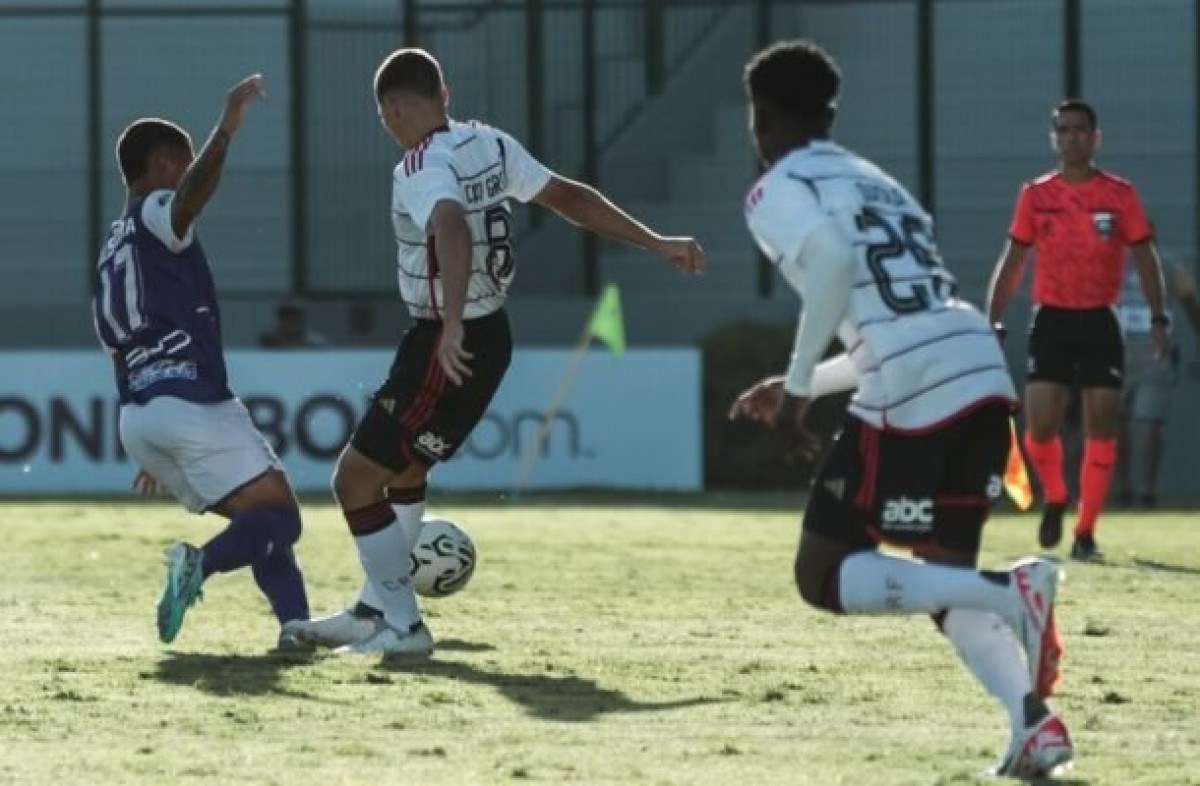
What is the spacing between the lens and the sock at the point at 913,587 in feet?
25.2

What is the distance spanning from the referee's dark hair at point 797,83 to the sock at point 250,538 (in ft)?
11.7

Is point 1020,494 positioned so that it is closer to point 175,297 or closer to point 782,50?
point 782,50

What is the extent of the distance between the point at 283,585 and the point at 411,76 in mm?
1998

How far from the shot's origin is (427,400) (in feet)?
34.8

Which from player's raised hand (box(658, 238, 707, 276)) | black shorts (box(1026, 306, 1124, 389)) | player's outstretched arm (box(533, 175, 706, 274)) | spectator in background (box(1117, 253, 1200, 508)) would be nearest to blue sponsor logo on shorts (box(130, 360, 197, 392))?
player's outstretched arm (box(533, 175, 706, 274))

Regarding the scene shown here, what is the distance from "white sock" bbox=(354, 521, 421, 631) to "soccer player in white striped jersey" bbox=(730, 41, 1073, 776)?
306cm

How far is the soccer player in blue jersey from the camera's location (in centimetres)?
1081

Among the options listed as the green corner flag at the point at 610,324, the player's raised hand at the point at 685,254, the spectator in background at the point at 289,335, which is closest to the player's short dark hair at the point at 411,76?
the player's raised hand at the point at 685,254

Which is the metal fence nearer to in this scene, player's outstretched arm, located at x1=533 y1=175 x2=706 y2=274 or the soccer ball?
the soccer ball

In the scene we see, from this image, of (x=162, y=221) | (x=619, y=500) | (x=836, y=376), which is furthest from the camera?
(x=619, y=500)

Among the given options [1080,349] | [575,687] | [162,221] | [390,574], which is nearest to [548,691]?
[575,687]

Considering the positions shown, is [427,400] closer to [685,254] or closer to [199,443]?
[199,443]

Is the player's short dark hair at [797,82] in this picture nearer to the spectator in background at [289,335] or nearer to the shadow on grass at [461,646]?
the shadow on grass at [461,646]

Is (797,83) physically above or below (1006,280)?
above
